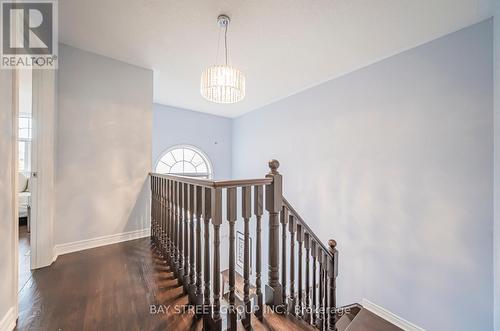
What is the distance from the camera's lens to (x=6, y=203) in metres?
1.22

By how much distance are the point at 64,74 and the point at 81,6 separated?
0.94 metres

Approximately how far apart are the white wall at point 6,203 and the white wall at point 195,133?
3479mm

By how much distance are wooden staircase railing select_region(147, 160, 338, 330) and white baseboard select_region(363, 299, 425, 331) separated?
98cm

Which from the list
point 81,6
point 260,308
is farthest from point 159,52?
point 260,308

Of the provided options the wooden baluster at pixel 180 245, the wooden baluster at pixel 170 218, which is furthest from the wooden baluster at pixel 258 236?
the wooden baluster at pixel 170 218

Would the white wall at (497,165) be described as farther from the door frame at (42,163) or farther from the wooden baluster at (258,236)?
the door frame at (42,163)

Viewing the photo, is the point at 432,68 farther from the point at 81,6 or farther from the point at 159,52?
the point at 81,6

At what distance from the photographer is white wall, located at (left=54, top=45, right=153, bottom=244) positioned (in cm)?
241

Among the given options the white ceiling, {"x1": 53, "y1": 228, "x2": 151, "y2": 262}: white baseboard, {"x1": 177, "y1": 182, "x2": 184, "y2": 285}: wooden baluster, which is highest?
the white ceiling

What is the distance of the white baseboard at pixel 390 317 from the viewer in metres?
2.37

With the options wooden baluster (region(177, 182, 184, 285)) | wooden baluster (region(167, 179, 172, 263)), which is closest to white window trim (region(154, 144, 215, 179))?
wooden baluster (region(167, 179, 172, 263))

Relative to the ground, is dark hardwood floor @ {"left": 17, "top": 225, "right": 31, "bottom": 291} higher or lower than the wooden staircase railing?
lower

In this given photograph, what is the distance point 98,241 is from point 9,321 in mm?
1421

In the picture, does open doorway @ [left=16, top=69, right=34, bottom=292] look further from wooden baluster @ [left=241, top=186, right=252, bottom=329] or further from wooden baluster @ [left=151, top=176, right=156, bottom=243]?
wooden baluster @ [left=241, top=186, right=252, bottom=329]
